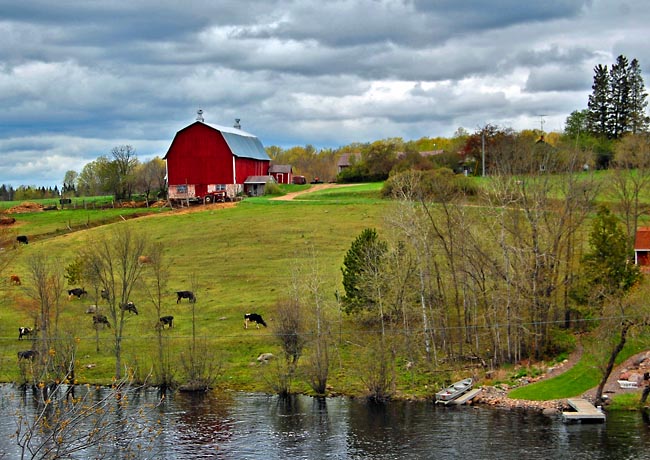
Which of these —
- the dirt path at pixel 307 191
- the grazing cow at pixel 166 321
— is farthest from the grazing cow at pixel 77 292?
the dirt path at pixel 307 191

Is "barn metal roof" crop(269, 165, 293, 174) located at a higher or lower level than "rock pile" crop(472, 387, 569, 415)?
higher

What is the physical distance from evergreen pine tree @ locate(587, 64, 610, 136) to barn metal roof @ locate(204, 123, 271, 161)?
2083 inches

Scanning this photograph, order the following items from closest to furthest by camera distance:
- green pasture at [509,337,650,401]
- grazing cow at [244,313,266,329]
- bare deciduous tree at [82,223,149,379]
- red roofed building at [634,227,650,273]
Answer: green pasture at [509,337,650,401] < bare deciduous tree at [82,223,149,379] < grazing cow at [244,313,266,329] < red roofed building at [634,227,650,273]

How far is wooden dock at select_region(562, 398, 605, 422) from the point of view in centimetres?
3775

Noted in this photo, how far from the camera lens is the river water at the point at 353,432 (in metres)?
32.8

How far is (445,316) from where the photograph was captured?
171 feet

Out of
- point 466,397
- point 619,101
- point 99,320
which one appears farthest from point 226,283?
point 619,101

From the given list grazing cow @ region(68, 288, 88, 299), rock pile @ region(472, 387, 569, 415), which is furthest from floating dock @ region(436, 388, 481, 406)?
grazing cow @ region(68, 288, 88, 299)

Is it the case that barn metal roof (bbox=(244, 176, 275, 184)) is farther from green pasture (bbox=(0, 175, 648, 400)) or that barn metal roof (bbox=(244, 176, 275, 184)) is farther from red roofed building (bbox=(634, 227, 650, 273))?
red roofed building (bbox=(634, 227, 650, 273))

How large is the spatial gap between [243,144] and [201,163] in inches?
376

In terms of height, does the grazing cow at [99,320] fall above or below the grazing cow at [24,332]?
above

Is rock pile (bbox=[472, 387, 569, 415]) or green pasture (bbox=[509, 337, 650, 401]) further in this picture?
green pasture (bbox=[509, 337, 650, 401])

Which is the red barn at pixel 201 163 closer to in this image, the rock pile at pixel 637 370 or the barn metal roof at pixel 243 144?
the barn metal roof at pixel 243 144

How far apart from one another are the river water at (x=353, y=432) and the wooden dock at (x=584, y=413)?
0.51m
